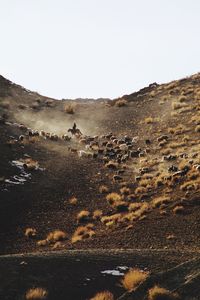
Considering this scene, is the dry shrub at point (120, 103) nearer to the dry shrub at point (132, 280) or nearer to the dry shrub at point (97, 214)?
the dry shrub at point (97, 214)

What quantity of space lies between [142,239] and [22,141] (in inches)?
1074

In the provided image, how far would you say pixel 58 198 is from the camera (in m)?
39.9

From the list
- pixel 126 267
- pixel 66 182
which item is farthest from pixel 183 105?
pixel 126 267

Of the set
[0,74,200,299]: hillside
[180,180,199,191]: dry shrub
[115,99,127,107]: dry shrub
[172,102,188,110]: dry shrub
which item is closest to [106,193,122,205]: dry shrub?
[0,74,200,299]: hillside

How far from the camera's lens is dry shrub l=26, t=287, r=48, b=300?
15.5 metres

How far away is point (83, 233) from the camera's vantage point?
32.7 metres

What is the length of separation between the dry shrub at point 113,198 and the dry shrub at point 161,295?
23367 millimetres

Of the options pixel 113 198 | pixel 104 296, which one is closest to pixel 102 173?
pixel 113 198

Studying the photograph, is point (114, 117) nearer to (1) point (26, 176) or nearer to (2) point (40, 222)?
(1) point (26, 176)

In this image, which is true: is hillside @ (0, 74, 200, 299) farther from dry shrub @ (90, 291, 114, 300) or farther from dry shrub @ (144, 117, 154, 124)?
dry shrub @ (90, 291, 114, 300)

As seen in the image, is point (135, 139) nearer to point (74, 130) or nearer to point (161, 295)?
point (74, 130)

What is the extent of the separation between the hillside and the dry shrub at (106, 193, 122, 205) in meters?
0.09

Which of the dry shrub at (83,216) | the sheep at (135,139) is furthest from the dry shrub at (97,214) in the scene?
the sheep at (135,139)

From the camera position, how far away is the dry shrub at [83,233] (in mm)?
31555
